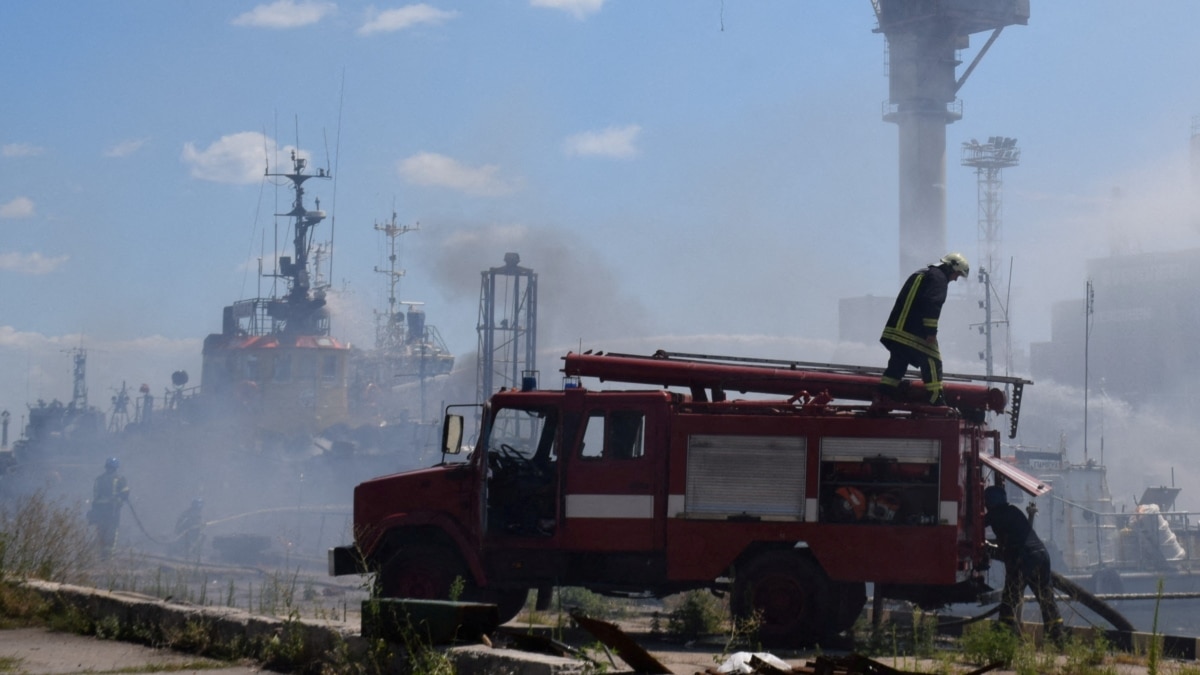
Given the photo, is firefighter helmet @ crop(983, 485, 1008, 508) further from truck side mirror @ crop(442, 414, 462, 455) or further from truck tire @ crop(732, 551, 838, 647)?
truck side mirror @ crop(442, 414, 462, 455)

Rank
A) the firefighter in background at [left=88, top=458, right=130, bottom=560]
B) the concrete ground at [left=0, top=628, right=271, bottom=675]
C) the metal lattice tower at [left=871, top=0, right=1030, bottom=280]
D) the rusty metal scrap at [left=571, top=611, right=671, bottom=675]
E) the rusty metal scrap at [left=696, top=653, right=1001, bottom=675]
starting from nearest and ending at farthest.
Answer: the rusty metal scrap at [left=696, top=653, right=1001, bottom=675]
the rusty metal scrap at [left=571, top=611, right=671, bottom=675]
the concrete ground at [left=0, top=628, right=271, bottom=675]
the firefighter in background at [left=88, top=458, right=130, bottom=560]
the metal lattice tower at [left=871, top=0, right=1030, bottom=280]

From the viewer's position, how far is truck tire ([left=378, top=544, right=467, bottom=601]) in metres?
Result: 11.1

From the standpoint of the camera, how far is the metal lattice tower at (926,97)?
9656 centimetres

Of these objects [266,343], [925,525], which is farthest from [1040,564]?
[266,343]

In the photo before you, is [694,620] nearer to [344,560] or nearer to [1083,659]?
[344,560]

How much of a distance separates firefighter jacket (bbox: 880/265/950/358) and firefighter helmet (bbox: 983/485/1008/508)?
1.39 m

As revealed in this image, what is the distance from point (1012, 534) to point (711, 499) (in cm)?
269

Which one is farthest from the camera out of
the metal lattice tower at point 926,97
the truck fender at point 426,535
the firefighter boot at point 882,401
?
the metal lattice tower at point 926,97

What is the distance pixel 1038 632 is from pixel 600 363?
448 centimetres

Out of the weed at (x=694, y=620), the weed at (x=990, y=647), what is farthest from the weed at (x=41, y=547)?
the weed at (x=990, y=647)

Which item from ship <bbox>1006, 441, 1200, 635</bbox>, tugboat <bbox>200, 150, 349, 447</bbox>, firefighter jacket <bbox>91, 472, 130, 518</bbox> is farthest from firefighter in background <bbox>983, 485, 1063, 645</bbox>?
tugboat <bbox>200, 150, 349, 447</bbox>

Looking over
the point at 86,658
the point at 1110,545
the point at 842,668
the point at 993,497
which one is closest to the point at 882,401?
the point at 993,497

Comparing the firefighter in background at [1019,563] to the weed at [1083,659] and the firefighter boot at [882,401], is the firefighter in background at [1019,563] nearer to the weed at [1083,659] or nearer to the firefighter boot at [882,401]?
the firefighter boot at [882,401]

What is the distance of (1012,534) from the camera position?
1097cm
